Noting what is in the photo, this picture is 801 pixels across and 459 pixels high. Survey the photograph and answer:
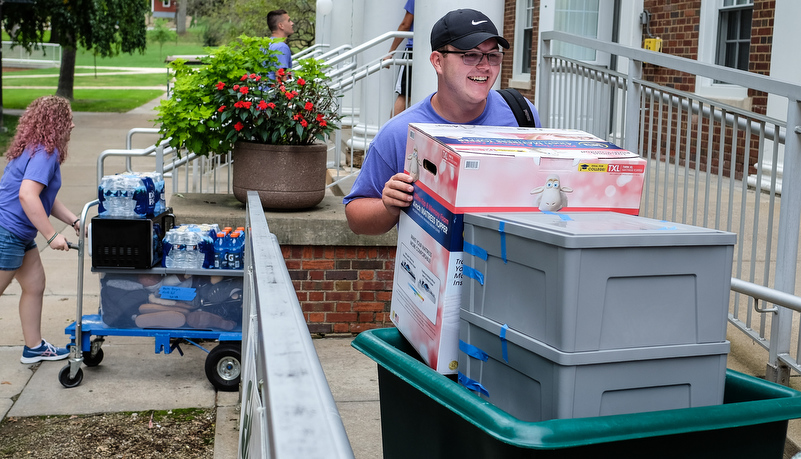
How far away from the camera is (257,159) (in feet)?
19.2

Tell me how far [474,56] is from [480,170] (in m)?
0.80

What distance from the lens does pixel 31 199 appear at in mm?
5035

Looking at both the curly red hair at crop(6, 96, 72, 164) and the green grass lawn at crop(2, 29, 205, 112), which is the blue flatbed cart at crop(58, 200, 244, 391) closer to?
the curly red hair at crop(6, 96, 72, 164)

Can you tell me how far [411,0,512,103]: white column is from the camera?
6043 mm

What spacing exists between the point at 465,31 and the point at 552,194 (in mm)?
813

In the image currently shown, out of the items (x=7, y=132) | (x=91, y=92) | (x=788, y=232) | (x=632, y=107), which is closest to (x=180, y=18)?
(x=91, y=92)

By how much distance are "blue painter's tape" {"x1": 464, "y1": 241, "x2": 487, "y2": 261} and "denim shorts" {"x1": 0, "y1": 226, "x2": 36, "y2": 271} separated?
13.5 ft

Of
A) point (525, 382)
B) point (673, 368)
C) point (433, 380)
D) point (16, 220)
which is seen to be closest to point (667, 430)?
Result: point (673, 368)

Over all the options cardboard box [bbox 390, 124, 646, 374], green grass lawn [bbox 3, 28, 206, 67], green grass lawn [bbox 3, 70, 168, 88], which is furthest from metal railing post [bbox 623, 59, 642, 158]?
green grass lawn [bbox 3, 28, 206, 67]

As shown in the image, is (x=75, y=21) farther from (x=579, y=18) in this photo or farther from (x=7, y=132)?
(x=579, y=18)

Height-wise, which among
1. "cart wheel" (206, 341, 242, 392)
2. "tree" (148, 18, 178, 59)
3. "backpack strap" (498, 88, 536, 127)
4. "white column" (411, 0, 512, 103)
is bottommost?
"cart wheel" (206, 341, 242, 392)

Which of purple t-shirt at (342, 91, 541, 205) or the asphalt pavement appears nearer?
purple t-shirt at (342, 91, 541, 205)

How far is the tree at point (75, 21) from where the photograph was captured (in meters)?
24.1

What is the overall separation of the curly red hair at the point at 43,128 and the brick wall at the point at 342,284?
160cm
